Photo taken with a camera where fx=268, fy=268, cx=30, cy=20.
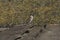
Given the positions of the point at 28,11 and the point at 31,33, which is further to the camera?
the point at 28,11

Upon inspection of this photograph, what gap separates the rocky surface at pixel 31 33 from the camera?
35.7 ft

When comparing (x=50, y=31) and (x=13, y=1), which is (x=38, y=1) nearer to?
(x=13, y=1)

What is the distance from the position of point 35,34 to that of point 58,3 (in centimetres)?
781

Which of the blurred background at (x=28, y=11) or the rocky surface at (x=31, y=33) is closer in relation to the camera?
the rocky surface at (x=31, y=33)

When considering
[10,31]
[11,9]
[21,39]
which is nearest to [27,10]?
[11,9]

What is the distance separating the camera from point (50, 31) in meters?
11.9

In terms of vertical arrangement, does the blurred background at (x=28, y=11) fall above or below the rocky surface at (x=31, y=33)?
below

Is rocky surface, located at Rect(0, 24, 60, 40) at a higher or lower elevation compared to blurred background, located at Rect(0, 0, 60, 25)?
higher

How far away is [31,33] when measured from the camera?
1121 cm

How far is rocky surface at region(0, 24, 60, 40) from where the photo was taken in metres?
10.9

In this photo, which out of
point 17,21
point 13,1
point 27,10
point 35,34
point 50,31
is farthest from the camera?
point 13,1

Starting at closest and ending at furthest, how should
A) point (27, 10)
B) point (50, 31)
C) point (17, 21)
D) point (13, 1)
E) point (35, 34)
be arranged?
point (35, 34) < point (50, 31) < point (17, 21) < point (27, 10) < point (13, 1)

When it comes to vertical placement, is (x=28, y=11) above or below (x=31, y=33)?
below

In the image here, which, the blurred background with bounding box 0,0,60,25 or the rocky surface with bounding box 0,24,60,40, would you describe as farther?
the blurred background with bounding box 0,0,60,25
